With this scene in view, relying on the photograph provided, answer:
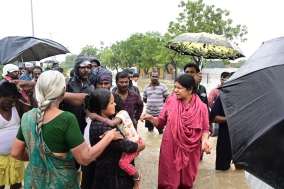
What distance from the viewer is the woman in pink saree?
307cm

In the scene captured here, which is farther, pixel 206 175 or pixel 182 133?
pixel 206 175

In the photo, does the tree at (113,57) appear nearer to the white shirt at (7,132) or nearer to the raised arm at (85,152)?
the white shirt at (7,132)

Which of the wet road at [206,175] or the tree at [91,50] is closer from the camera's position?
the wet road at [206,175]

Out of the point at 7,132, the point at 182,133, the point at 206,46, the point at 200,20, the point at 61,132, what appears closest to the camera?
the point at 61,132

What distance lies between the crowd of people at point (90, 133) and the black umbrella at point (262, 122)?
849mm

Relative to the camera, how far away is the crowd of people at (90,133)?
1607mm

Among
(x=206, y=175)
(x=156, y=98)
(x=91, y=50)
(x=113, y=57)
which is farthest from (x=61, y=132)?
(x=91, y=50)

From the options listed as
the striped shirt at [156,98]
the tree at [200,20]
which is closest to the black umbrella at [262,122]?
the striped shirt at [156,98]

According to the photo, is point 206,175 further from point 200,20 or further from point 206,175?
point 200,20

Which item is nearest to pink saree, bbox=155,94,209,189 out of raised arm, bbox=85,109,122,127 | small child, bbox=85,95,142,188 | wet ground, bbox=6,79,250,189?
wet ground, bbox=6,79,250,189

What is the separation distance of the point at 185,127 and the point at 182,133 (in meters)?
0.09

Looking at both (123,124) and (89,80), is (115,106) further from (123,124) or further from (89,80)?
(89,80)

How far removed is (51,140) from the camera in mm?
1598

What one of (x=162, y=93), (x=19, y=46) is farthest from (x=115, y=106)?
(x=162, y=93)
